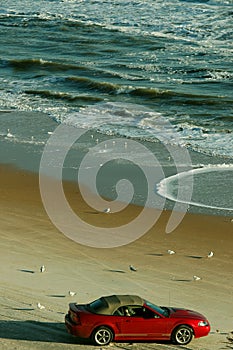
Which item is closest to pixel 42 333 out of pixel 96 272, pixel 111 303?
pixel 111 303

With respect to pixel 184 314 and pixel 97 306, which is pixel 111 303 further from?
pixel 184 314

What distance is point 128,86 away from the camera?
123ft

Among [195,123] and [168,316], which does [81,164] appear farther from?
[168,316]

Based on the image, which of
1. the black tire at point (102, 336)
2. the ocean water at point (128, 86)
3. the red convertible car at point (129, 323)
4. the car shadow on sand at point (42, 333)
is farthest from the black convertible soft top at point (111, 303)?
the ocean water at point (128, 86)

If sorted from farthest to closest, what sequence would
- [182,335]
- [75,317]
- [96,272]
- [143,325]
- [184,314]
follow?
[96,272], [184,314], [182,335], [143,325], [75,317]

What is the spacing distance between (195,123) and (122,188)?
28.5 ft

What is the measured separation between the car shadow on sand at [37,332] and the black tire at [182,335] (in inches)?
58.4

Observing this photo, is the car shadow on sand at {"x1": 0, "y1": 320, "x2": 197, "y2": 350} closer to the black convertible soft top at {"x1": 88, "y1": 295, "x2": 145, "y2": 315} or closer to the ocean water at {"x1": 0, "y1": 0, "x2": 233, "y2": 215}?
the black convertible soft top at {"x1": 88, "y1": 295, "x2": 145, "y2": 315}

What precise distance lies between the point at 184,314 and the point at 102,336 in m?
1.52

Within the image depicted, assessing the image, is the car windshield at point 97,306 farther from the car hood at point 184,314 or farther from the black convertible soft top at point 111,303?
the car hood at point 184,314

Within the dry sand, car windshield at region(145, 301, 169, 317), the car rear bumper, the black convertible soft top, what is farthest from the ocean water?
the black convertible soft top

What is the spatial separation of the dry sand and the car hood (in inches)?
16.2

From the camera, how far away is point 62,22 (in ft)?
174

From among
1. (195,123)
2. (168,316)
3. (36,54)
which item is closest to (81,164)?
(195,123)
